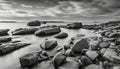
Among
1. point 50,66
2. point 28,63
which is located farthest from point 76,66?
point 28,63

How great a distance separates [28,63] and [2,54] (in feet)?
12.9

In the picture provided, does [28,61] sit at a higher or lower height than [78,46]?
lower

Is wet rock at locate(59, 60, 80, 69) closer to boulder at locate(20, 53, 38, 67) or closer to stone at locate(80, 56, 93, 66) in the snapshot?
stone at locate(80, 56, 93, 66)

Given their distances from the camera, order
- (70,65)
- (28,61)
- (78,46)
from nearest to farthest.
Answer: (70,65) < (28,61) < (78,46)

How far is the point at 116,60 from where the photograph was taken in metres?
5.56

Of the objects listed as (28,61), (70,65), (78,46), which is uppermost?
(78,46)

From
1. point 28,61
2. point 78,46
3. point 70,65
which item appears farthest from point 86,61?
point 28,61

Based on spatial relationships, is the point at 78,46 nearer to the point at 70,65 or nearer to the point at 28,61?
the point at 70,65

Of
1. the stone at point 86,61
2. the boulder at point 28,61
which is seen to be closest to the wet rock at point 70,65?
the stone at point 86,61

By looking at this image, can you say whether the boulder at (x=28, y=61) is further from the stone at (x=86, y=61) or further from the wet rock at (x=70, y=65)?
the stone at (x=86, y=61)

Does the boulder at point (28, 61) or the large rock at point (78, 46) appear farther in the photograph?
the large rock at point (78, 46)

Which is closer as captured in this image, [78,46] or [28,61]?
[28,61]

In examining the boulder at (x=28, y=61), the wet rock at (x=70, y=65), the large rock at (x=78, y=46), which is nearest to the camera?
the wet rock at (x=70, y=65)

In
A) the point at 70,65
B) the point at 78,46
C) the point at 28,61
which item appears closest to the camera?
the point at 70,65
